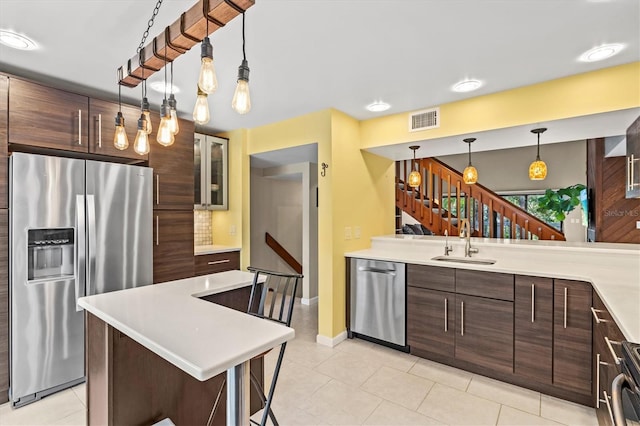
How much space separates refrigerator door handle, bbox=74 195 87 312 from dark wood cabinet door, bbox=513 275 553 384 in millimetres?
3448

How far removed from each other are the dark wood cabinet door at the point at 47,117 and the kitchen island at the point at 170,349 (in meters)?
1.51

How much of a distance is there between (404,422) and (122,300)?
1.89 metres

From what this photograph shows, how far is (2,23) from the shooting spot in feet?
5.87

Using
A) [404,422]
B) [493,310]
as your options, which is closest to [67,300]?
[404,422]

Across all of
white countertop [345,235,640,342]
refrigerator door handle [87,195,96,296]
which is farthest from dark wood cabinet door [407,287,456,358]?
refrigerator door handle [87,195,96,296]

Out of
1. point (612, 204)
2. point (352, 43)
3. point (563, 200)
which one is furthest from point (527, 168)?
point (352, 43)

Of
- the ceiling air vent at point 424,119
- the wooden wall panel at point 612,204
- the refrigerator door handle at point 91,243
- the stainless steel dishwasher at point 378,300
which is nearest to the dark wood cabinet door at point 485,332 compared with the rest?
the stainless steel dishwasher at point 378,300

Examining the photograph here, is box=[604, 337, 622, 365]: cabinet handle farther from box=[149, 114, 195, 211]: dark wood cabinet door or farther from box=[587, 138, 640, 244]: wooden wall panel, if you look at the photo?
box=[587, 138, 640, 244]: wooden wall panel

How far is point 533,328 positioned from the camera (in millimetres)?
2385

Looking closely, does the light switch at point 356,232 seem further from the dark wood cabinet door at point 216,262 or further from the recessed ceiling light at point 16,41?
the recessed ceiling light at point 16,41

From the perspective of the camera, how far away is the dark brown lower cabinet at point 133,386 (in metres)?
1.53

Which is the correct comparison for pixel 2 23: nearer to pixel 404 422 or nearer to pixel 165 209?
pixel 165 209

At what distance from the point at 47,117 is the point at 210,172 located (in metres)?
1.67

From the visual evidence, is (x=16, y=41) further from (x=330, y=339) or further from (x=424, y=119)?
(x=330, y=339)
